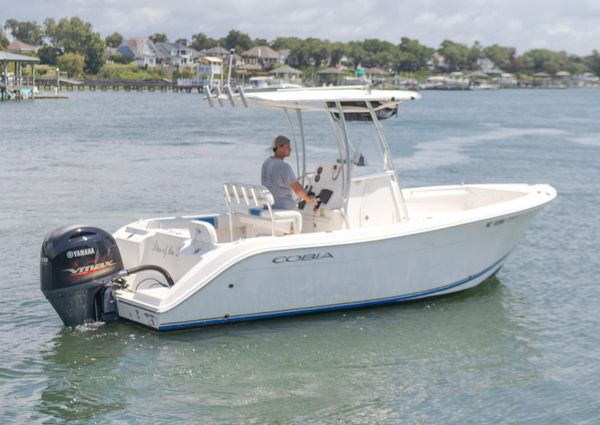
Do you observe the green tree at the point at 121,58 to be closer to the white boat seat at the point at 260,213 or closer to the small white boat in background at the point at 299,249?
the small white boat in background at the point at 299,249

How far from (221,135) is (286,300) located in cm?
2922

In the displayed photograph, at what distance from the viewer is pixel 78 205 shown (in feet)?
59.5

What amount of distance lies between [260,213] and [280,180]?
0.45 metres

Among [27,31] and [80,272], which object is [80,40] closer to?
[27,31]

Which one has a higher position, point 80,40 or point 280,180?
point 80,40

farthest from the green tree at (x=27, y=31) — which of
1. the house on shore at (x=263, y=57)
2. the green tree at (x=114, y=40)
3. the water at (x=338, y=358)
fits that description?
Result: the water at (x=338, y=358)

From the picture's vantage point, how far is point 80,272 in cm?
886

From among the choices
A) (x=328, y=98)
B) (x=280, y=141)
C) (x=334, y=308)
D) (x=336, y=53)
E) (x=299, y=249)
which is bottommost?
(x=334, y=308)

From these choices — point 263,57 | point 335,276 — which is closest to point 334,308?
point 335,276

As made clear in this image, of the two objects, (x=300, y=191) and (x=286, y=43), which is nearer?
(x=300, y=191)

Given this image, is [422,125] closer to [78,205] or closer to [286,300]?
[78,205]

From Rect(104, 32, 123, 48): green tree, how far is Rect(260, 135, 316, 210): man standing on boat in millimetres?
172773

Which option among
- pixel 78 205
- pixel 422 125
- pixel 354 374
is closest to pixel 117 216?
pixel 78 205

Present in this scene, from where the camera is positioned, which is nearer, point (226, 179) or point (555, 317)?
point (555, 317)
